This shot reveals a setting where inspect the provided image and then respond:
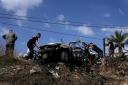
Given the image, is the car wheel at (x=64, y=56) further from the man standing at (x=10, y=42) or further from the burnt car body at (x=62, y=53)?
the man standing at (x=10, y=42)

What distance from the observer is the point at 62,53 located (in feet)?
79.5

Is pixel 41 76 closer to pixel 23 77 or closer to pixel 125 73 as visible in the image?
pixel 23 77

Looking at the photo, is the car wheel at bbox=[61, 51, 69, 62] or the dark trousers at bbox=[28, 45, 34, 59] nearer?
the car wheel at bbox=[61, 51, 69, 62]

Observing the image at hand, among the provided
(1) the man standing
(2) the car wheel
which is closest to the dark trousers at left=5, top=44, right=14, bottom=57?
(1) the man standing

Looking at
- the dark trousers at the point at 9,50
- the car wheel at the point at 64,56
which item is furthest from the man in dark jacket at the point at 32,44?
the car wheel at the point at 64,56

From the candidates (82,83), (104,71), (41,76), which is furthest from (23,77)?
(104,71)

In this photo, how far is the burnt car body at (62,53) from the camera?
24109 mm

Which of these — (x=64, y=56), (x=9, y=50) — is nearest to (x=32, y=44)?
(x=9, y=50)

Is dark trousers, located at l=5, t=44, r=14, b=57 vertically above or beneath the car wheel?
above

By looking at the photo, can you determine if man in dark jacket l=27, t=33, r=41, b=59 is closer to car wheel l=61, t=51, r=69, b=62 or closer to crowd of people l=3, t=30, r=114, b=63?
crowd of people l=3, t=30, r=114, b=63

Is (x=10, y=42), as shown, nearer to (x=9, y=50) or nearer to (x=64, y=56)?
(x=9, y=50)

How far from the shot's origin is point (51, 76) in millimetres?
23094

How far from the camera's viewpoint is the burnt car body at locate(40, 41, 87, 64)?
949 inches

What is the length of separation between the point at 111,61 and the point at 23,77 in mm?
5470
